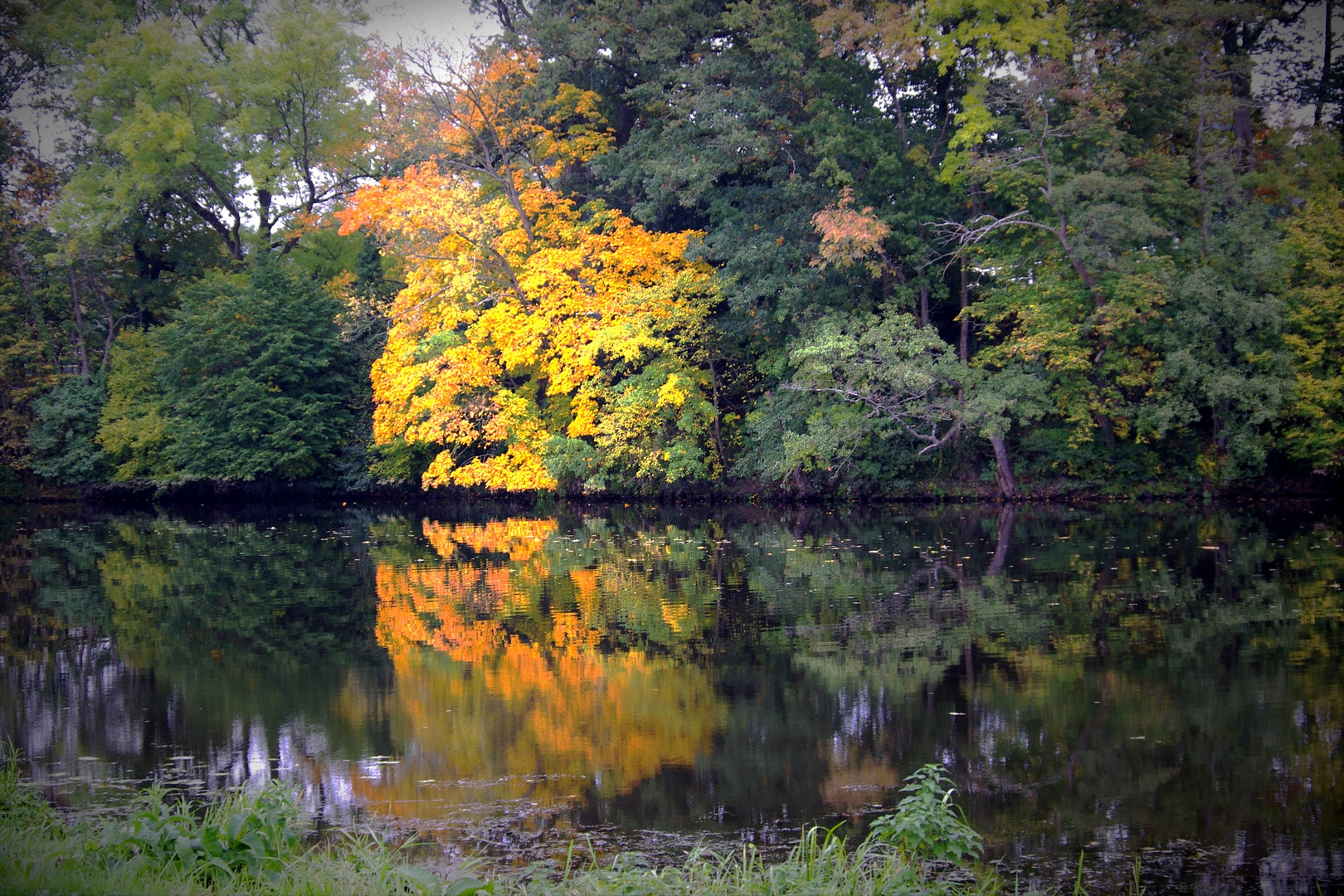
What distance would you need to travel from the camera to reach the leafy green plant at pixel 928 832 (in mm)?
4879

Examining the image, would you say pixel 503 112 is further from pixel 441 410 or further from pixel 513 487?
pixel 513 487

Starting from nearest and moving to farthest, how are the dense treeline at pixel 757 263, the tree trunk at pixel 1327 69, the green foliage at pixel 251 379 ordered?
the dense treeline at pixel 757 263 → the tree trunk at pixel 1327 69 → the green foliage at pixel 251 379

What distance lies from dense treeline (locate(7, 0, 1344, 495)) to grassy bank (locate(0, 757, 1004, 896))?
17.6m

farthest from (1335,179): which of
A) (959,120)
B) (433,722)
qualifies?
(433,722)

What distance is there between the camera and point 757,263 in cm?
2330

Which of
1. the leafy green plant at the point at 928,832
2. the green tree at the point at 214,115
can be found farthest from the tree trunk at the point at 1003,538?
the green tree at the point at 214,115

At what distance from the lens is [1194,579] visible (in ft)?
41.8

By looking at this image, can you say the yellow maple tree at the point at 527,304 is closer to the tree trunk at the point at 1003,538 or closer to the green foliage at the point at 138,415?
the tree trunk at the point at 1003,538

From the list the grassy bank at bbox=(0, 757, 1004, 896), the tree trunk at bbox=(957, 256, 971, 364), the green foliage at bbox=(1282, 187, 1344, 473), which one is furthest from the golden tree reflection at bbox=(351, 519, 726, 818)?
the green foliage at bbox=(1282, 187, 1344, 473)

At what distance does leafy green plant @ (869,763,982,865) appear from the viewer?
4.88m

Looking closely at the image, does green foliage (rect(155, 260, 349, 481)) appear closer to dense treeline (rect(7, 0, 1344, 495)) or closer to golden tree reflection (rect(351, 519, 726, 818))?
dense treeline (rect(7, 0, 1344, 495))

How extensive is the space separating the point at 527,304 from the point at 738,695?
19.3 m

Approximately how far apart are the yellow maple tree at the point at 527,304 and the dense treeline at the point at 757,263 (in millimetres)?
97

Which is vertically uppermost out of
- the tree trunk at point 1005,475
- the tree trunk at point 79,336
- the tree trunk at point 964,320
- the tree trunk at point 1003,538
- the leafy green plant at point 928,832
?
the tree trunk at point 79,336
